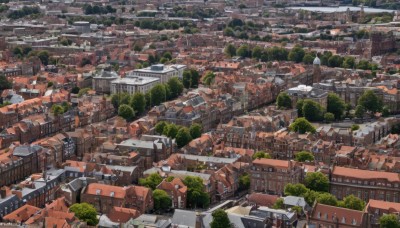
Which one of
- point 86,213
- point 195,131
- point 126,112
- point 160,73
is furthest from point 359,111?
point 86,213

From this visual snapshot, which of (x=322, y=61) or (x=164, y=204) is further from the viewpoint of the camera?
(x=322, y=61)

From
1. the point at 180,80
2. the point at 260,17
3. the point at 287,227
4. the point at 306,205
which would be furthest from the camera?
the point at 260,17

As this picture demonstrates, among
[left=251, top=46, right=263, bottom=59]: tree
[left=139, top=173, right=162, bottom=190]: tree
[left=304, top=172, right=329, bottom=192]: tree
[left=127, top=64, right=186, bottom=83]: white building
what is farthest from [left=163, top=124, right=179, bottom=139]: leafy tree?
[left=251, top=46, right=263, bottom=59]: tree

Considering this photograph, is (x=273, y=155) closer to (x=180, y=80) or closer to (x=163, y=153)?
(x=163, y=153)

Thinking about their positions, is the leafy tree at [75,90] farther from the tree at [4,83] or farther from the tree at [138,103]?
the tree at [138,103]

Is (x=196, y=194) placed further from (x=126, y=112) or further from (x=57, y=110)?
(x=126, y=112)

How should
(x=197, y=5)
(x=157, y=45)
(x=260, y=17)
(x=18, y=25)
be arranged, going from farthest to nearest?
1. (x=197, y=5)
2. (x=260, y=17)
3. (x=18, y=25)
4. (x=157, y=45)

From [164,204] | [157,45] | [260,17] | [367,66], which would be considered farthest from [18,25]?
[164,204]
